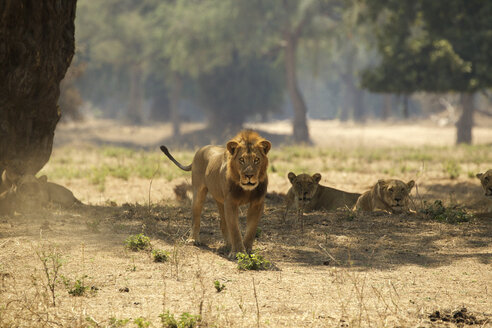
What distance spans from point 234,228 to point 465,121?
29.1m

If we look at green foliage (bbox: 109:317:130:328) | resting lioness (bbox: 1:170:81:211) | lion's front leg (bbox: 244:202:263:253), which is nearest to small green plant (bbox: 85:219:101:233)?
resting lioness (bbox: 1:170:81:211)

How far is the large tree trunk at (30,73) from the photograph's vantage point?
29.9 feet

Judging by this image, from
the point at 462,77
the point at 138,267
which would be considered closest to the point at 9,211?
the point at 138,267

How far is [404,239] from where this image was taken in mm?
8148

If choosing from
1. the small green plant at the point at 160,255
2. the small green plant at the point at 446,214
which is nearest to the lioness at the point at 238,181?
the small green plant at the point at 160,255

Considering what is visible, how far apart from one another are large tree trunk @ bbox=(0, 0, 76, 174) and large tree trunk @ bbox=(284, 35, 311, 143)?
31653mm

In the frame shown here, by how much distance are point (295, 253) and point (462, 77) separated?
17364 millimetres

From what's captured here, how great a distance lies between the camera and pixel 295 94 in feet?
138

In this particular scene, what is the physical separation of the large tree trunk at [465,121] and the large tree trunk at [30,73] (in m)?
26.8

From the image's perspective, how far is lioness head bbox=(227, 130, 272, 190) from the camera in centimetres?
660

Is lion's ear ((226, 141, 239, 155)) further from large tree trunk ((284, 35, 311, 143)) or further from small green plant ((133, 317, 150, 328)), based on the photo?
large tree trunk ((284, 35, 311, 143))

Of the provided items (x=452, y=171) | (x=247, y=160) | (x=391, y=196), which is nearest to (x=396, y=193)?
(x=391, y=196)

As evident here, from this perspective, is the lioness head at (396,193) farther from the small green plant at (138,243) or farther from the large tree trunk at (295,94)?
the large tree trunk at (295,94)

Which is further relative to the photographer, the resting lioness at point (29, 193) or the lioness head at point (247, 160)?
the resting lioness at point (29, 193)
